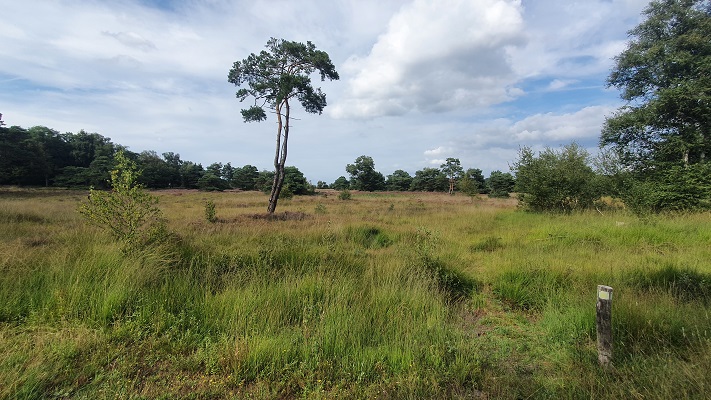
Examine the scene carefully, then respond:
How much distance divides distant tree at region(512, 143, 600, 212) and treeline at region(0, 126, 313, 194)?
3172 cm

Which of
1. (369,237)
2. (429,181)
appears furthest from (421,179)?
(369,237)

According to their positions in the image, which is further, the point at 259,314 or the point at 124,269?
the point at 124,269

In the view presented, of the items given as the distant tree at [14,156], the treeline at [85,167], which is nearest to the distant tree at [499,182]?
the treeline at [85,167]

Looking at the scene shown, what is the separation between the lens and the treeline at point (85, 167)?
1694 inches

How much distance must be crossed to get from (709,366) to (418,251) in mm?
3723

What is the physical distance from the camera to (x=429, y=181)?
74812 millimetres

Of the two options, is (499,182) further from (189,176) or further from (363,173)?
(189,176)

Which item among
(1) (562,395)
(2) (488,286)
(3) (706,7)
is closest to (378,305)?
(1) (562,395)

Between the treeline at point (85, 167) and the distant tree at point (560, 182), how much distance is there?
3172 centimetres

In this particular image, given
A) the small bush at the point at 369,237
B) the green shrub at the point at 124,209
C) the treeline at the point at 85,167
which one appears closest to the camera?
the green shrub at the point at 124,209

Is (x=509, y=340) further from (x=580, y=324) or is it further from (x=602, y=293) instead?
(x=602, y=293)

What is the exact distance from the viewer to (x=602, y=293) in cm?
263

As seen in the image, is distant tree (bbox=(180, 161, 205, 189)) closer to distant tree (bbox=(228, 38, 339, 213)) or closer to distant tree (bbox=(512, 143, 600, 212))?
distant tree (bbox=(228, 38, 339, 213))

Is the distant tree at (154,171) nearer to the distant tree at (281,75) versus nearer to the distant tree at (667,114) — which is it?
the distant tree at (281,75)
